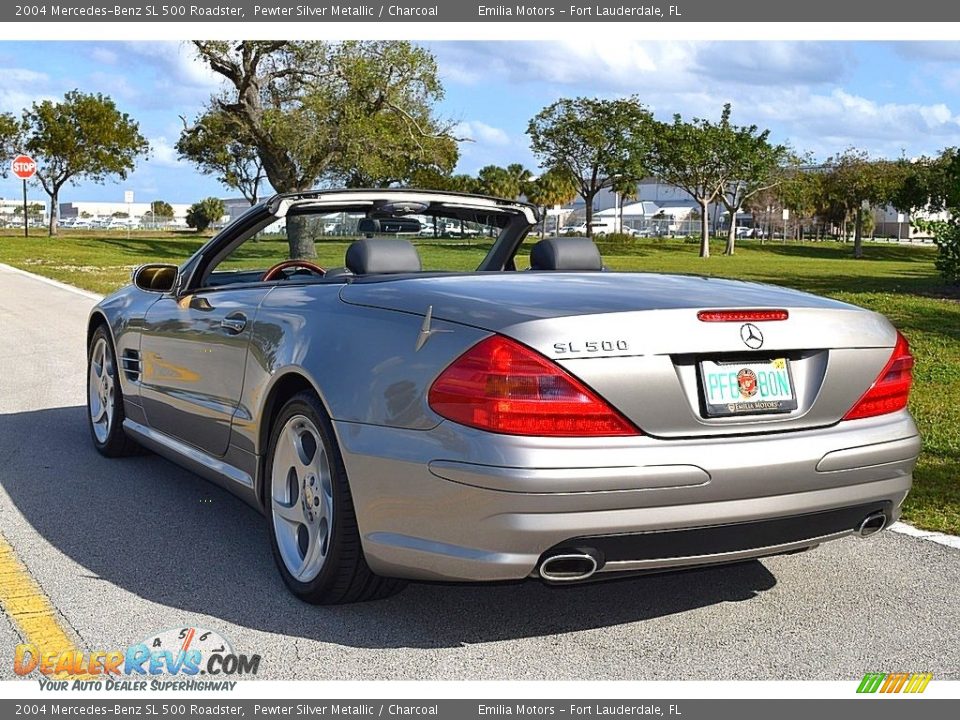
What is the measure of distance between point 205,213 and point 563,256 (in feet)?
258

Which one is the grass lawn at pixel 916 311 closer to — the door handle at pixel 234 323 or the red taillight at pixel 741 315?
the door handle at pixel 234 323

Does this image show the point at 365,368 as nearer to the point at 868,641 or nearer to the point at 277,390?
the point at 277,390

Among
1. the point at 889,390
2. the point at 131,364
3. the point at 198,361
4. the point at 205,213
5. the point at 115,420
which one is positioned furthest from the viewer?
the point at 205,213

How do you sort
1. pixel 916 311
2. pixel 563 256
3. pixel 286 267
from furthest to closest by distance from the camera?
pixel 916 311
pixel 286 267
pixel 563 256

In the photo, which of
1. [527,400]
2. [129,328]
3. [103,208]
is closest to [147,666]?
[527,400]

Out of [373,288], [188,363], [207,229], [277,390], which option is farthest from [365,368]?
[207,229]

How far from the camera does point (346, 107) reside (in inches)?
1451

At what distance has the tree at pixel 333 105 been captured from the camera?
123ft

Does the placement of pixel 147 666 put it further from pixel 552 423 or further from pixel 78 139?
pixel 78 139

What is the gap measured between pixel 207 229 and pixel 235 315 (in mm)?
79847

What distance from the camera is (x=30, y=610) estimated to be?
414cm

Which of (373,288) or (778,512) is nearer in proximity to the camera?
(778,512)

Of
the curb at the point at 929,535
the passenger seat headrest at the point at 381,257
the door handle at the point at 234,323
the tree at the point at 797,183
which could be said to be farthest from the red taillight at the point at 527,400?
the tree at the point at 797,183
